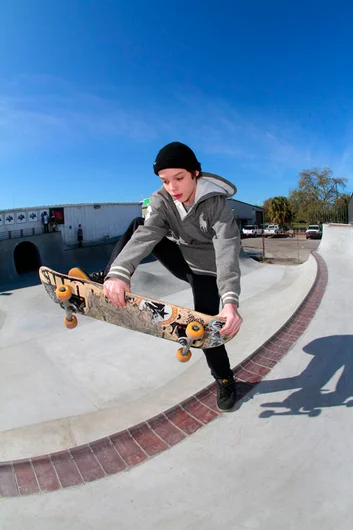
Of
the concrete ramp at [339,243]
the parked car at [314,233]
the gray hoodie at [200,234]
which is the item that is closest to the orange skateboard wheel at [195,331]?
the gray hoodie at [200,234]

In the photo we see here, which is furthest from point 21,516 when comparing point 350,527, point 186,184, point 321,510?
point 186,184

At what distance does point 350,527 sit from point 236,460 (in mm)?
665

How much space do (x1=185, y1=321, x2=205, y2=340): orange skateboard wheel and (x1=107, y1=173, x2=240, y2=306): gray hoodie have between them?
233mm

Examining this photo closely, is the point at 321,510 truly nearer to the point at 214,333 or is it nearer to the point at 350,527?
the point at 350,527

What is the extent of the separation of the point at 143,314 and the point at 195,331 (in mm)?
487

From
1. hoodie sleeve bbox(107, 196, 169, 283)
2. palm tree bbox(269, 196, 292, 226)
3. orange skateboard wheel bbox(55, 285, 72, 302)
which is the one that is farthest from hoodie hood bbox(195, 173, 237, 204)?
palm tree bbox(269, 196, 292, 226)

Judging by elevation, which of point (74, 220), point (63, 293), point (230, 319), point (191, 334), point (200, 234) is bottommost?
point (191, 334)

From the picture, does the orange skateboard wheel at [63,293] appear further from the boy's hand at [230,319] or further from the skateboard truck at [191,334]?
the boy's hand at [230,319]

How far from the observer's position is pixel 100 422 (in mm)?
2344

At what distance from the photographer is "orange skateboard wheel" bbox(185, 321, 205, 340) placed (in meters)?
1.78

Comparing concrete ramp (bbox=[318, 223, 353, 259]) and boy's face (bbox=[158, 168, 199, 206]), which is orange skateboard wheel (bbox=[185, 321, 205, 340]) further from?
concrete ramp (bbox=[318, 223, 353, 259])

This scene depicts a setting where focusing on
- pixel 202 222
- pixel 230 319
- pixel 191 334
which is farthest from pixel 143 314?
pixel 202 222

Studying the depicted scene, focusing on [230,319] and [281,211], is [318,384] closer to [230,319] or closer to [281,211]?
[230,319]

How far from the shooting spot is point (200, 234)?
2.23 meters
